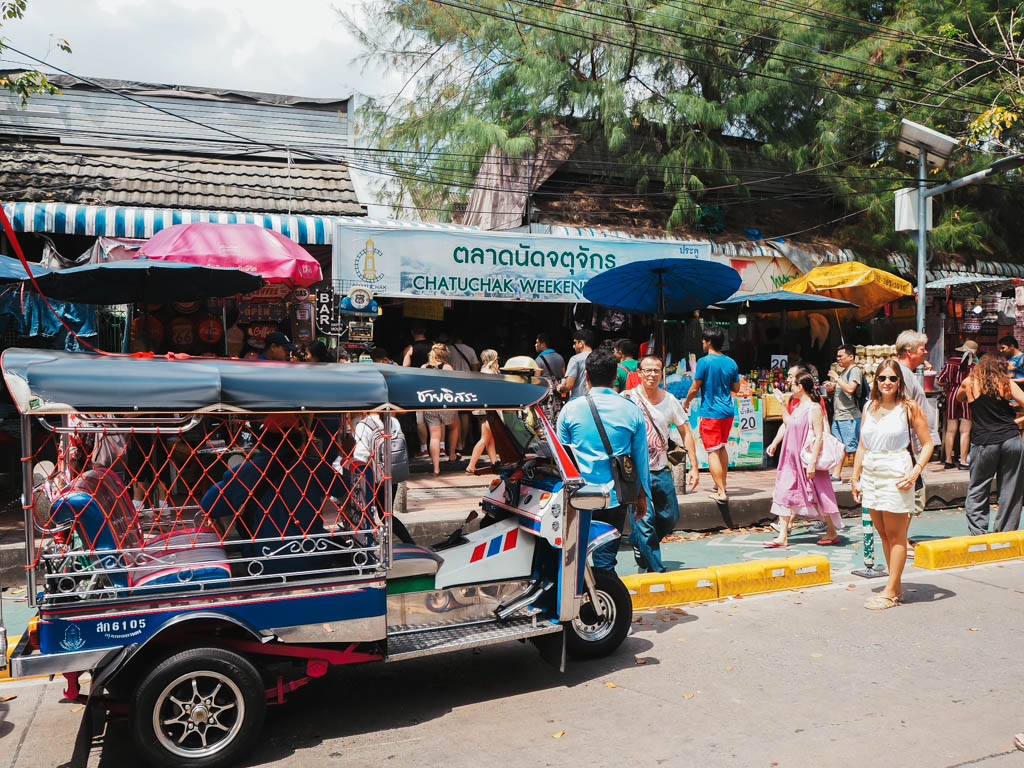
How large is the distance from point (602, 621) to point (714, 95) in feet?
47.5

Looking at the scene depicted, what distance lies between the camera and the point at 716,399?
959 centimetres

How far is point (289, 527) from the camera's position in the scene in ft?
15.1

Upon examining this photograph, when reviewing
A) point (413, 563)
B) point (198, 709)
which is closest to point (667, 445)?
point (413, 563)

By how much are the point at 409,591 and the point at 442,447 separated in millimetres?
8478

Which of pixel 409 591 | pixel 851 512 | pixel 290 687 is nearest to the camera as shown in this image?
pixel 290 687

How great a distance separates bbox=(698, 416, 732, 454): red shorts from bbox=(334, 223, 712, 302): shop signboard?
3.56 m

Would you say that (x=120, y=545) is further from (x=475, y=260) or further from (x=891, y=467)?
(x=475, y=260)

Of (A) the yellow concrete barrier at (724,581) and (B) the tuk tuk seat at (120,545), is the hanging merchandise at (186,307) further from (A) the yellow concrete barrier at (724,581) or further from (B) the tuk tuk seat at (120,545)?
(A) the yellow concrete barrier at (724,581)

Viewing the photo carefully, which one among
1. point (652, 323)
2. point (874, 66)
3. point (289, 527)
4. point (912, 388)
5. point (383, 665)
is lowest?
point (383, 665)

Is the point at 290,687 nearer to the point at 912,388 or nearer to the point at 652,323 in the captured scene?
the point at 912,388

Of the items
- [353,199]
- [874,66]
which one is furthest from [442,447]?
[874,66]

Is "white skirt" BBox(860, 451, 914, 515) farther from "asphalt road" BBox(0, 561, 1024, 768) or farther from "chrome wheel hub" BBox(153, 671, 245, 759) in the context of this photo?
"chrome wheel hub" BBox(153, 671, 245, 759)

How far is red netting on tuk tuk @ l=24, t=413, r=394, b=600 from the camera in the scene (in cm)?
400

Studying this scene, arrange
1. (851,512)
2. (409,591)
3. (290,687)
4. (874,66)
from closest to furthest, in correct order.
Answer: (290,687) < (409,591) < (851,512) < (874,66)
